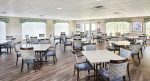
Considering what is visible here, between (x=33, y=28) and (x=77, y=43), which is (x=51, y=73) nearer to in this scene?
(x=77, y=43)

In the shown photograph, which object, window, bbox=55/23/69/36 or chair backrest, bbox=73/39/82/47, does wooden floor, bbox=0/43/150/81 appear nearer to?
chair backrest, bbox=73/39/82/47

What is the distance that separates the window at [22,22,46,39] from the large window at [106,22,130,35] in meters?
6.39

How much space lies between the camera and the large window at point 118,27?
1490cm

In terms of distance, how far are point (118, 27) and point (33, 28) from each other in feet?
Result: 26.4

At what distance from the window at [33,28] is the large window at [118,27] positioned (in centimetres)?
639

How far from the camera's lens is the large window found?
14.9 meters

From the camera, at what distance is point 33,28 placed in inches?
563

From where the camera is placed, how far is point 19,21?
1267cm

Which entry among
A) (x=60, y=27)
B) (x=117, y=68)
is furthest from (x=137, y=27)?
(x=117, y=68)

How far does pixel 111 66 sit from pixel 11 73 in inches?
129

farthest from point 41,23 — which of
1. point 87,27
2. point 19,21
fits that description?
point 87,27

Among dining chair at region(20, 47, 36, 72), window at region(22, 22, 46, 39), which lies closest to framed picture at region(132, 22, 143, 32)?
window at region(22, 22, 46, 39)

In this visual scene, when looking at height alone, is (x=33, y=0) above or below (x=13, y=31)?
above

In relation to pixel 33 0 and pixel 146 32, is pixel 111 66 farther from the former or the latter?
pixel 146 32
